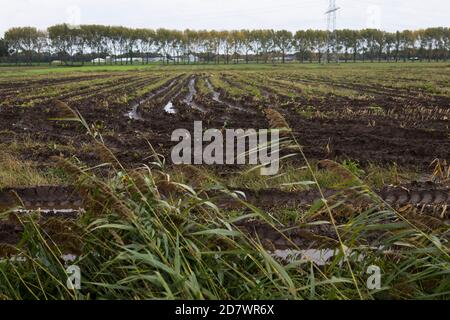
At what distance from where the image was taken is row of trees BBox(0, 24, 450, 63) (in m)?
102

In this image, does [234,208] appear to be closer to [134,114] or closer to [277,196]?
[277,196]

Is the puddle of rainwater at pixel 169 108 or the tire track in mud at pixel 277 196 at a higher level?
the puddle of rainwater at pixel 169 108

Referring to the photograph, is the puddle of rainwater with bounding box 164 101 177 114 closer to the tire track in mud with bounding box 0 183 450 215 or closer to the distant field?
the distant field

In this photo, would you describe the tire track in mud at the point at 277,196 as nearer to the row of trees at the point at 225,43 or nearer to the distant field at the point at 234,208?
the distant field at the point at 234,208

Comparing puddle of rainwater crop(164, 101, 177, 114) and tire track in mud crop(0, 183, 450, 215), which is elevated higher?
puddle of rainwater crop(164, 101, 177, 114)

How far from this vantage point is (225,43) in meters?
123

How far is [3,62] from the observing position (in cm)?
8906

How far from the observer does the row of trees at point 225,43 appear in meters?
102

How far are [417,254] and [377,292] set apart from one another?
426 millimetres

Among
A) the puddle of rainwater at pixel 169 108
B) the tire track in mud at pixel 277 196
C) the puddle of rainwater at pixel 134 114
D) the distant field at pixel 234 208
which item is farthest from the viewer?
the puddle of rainwater at pixel 169 108

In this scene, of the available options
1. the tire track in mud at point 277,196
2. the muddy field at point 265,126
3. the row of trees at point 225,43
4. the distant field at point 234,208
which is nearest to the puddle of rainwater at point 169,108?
the muddy field at point 265,126

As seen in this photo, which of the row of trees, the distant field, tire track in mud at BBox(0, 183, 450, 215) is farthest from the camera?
the row of trees

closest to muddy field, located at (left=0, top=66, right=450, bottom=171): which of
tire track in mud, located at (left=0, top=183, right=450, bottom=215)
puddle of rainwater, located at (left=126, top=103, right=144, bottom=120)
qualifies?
puddle of rainwater, located at (left=126, top=103, right=144, bottom=120)

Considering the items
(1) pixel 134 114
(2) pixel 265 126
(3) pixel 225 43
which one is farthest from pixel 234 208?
(3) pixel 225 43
